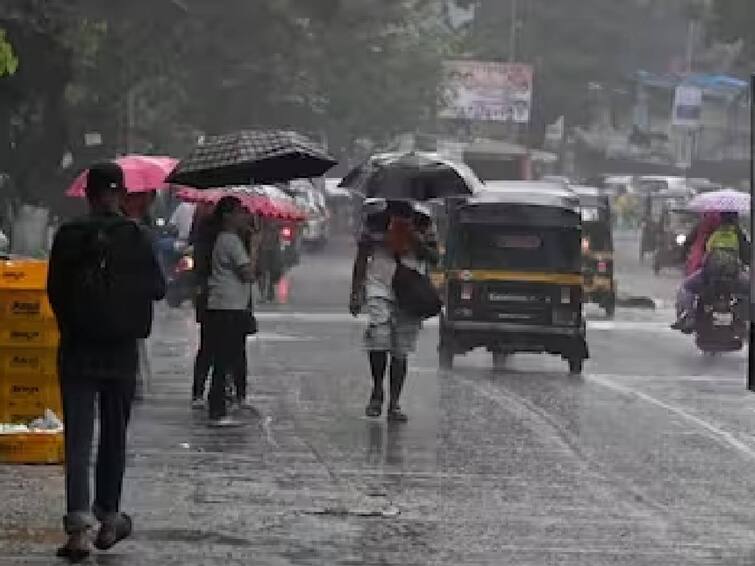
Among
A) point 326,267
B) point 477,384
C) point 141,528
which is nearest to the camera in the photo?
point 141,528

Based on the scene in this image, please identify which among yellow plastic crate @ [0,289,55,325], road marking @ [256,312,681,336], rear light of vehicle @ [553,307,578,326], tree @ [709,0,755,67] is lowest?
road marking @ [256,312,681,336]

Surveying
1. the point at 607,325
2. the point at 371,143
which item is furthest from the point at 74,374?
the point at 371,143

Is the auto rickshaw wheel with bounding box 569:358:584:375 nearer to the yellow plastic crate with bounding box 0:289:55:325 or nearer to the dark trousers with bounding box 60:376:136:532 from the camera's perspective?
the yellow plastic crate with bounding box 0:289:55:325

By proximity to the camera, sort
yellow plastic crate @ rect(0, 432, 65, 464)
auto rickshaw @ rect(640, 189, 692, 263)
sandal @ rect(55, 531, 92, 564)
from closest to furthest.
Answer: sandal @ rect(55, 531, 92, 564) < yellow plastic crate @ rect(0, 432, 65, 464) < auto rickshaw @ rect(640, 189, 692, 263)

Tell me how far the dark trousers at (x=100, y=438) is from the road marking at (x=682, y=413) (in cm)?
611

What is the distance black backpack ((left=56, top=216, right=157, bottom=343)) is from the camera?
30.7 feet

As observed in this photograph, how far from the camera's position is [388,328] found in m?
15.5

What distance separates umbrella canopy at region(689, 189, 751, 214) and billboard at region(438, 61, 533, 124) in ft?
172

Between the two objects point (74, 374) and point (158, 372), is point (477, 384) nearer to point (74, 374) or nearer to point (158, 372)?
point (158, 372)

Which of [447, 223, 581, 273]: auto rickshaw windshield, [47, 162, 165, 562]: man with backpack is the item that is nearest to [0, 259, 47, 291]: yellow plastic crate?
[47, 162, 165, 562]: man with backpack

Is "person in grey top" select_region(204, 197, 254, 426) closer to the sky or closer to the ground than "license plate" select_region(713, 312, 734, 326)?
closer to the sky

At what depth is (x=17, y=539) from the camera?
9805 mm

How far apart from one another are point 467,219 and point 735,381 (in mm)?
3406

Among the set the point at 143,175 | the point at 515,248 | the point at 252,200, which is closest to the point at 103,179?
the point at 143,175
